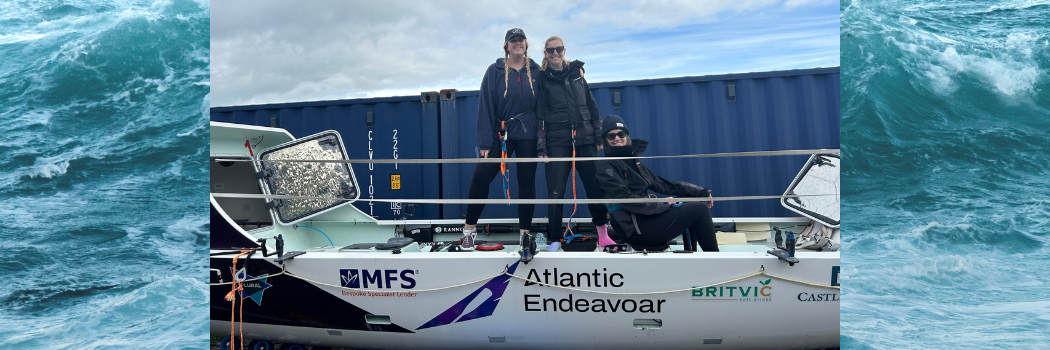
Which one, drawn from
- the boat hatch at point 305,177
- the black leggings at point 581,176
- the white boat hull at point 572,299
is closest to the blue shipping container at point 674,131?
the boat hatch at point 305,177

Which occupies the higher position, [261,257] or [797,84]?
[797,84]

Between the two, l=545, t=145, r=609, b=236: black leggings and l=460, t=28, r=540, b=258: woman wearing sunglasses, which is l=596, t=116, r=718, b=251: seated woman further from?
l=460, t=28, r=540, b=258: woman wearing sunglasses

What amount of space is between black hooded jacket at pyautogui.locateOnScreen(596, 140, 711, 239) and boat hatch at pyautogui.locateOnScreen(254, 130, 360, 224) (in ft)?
6.57

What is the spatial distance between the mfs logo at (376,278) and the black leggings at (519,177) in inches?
27.8

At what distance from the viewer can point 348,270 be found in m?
2.47

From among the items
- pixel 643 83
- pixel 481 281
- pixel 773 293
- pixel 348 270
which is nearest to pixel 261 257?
pixel 348 270

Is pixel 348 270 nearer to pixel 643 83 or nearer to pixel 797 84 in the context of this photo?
pixel 643 83

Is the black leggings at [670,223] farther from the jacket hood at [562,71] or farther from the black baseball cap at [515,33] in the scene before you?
the black baseball cap at [515,33]

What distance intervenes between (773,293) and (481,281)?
52.5 inches

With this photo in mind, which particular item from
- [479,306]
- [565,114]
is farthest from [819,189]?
[479,306]

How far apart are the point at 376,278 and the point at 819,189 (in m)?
2.95

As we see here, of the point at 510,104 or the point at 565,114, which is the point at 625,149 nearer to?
the point at 565,114

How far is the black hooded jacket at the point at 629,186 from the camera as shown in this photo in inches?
96.4

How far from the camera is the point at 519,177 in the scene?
3.04 m
